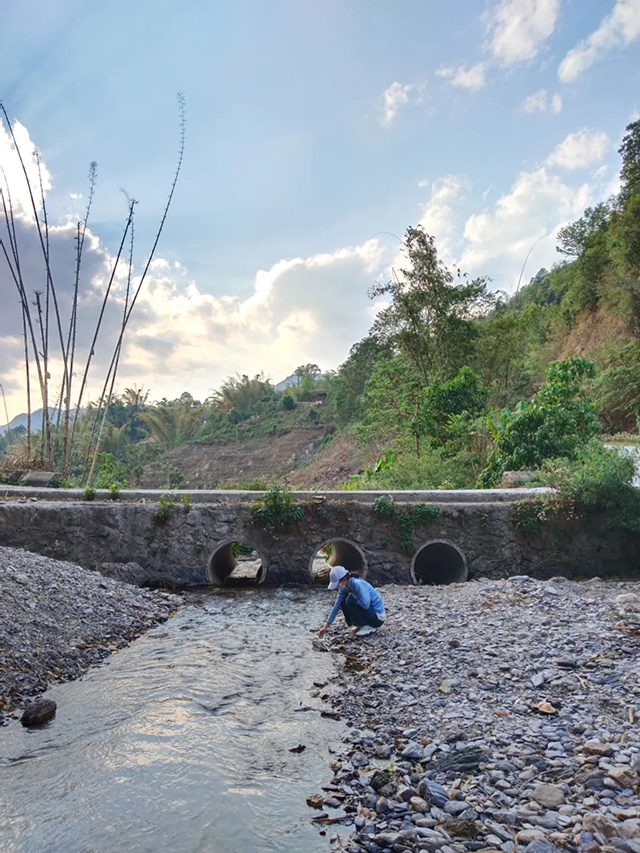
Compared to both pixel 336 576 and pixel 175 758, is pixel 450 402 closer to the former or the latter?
pixel 336 576

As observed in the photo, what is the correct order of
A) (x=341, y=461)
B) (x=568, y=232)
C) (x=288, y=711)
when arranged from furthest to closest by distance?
(x=568, y=232)
(x=341, y=461)
(x=288, y=711)

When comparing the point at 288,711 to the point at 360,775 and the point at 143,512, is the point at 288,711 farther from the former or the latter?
the point at 143,512

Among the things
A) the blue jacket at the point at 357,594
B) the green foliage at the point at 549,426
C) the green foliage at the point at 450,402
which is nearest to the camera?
the blue jacket at the point at 357,594

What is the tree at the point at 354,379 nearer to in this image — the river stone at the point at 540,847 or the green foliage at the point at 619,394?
the green foliage at the point at 619,394

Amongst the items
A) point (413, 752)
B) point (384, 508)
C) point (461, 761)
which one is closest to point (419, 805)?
point (461, 761)

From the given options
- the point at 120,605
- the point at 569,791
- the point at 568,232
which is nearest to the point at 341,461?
the point at 568,232

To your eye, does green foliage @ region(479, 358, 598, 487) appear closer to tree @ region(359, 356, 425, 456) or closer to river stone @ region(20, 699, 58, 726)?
tree @ region(359, 356, 425, 456)

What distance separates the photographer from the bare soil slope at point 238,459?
1599 inches

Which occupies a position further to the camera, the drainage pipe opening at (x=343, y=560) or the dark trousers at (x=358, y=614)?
the drainage pipe opening at (x=343, y=560)

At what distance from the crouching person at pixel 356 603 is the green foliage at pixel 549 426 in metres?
8.63

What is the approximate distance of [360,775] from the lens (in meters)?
4.69

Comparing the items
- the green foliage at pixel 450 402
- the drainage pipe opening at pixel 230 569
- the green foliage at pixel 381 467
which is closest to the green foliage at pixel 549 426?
the green foliage at pixel 450 402

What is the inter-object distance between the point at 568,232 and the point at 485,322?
16.1m

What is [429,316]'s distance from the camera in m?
24.4
